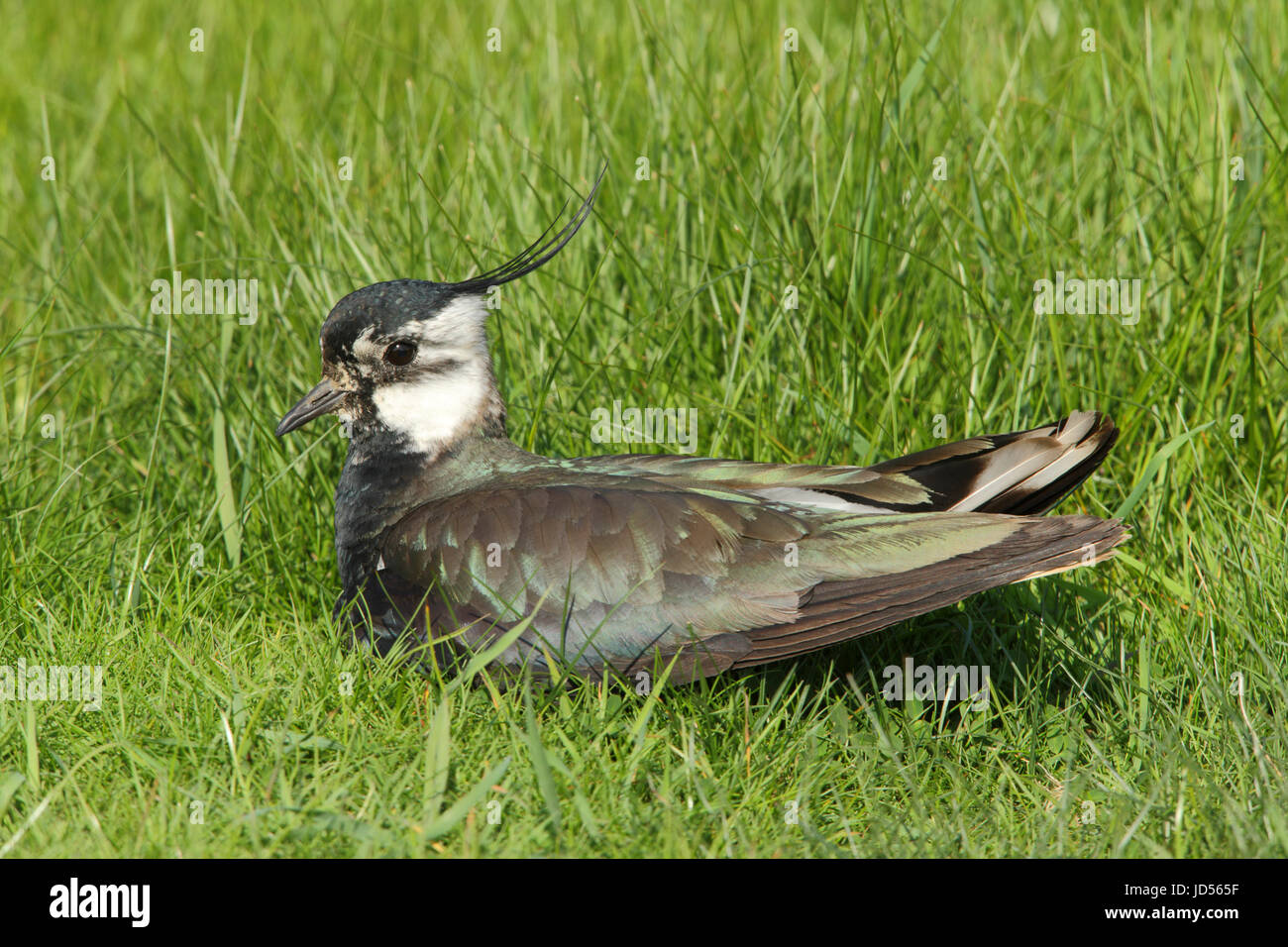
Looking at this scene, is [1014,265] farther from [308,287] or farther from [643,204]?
[308,287]

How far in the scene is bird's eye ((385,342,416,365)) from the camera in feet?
11.4

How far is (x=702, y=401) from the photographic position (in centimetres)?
404

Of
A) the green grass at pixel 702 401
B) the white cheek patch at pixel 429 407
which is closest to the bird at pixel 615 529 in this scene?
the white cheek patch at pixel 429 407

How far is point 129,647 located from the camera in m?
3.25

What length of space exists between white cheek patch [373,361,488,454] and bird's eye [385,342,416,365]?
0.06 meters

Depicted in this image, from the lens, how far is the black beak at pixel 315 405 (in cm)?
354

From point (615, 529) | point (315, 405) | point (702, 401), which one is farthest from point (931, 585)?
Result: point (315, 405)

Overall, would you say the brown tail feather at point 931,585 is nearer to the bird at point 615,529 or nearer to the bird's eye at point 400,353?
the bird at point 615,529

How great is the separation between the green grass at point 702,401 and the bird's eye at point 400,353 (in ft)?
1.67

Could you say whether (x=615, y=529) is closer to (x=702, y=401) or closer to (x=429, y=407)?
(x=429, y=407)

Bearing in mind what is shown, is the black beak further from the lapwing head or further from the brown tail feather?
the brown tail feather

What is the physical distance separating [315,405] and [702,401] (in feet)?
4.21

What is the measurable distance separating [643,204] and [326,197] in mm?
1200
